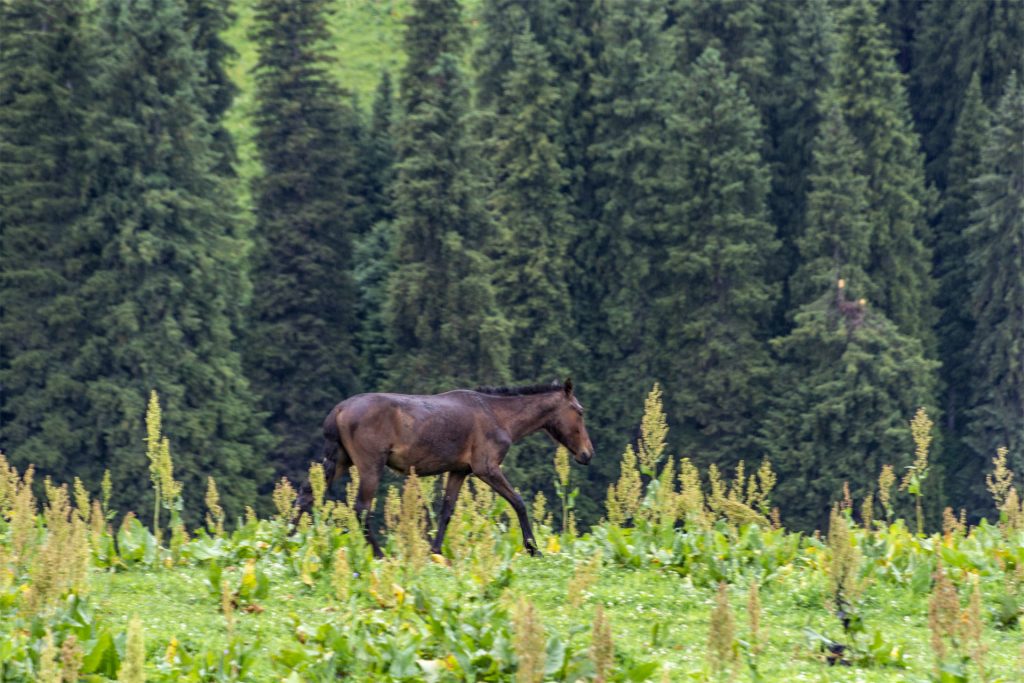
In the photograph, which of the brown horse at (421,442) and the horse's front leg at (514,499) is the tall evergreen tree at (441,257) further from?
the horse's front leg at (514,499)

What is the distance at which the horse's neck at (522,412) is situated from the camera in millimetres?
20625

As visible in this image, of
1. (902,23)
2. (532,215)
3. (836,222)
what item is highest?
(902,23)

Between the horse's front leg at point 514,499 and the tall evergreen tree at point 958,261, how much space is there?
4768 centimetres

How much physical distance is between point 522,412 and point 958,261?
5001 centimetres

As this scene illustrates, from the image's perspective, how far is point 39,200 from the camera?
58719 millimetres

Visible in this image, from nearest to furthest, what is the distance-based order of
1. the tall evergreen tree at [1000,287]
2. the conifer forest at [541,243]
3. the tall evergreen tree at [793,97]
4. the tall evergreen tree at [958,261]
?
the conifer forest at [541,243], the tall evergreen tree at [1000,287], the tall evergreen tree at [958,261], the tall evergreen tree at [793,97]

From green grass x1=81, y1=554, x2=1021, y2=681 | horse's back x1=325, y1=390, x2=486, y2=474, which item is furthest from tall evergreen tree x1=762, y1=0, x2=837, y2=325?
green grass x1=81, y1=554, x2=1021, y2=681

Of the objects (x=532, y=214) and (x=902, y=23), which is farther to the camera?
(x=902, y=23)

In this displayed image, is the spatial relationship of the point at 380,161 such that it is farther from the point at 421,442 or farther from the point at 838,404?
the point at 421,442

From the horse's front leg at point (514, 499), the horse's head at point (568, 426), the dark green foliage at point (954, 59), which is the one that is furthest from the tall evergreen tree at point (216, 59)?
the horse's front leg at point (514, 499)

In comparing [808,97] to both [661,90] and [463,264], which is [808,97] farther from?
[463,264]

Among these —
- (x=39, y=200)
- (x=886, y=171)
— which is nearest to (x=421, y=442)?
(x=39, y=200)

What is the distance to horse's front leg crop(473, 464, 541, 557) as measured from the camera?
19.0 meters

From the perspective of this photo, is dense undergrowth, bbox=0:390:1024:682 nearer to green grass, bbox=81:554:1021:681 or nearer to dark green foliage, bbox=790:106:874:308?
green grass, bbox=81:554:1021:681
